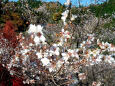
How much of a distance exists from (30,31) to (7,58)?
4.07 metres

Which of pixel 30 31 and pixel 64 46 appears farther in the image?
pixel 64 46

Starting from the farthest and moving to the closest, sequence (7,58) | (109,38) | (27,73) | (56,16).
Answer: (56,16) < (109,38) < (7,58) < (27,73)

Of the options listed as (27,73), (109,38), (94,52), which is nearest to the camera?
(94,52)

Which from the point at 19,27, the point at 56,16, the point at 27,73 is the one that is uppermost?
the point at 56,16

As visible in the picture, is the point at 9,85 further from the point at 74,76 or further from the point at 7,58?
the point at 74,76

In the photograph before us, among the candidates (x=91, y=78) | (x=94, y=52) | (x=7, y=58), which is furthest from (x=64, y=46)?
(x=7, y=58)

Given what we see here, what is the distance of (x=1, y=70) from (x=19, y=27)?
36.2 feet

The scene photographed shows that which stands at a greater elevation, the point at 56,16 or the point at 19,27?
the point at 56,16

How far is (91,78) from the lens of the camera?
506 centimetres

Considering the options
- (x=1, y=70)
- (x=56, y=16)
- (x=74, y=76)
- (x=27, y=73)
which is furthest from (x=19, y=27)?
(x=74, y=76)

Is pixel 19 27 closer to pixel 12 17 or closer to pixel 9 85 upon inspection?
pixel 12 17

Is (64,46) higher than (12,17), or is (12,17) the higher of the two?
(12,17)

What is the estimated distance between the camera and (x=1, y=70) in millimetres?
6469

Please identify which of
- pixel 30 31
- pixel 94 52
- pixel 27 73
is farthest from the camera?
pixel 27 73
